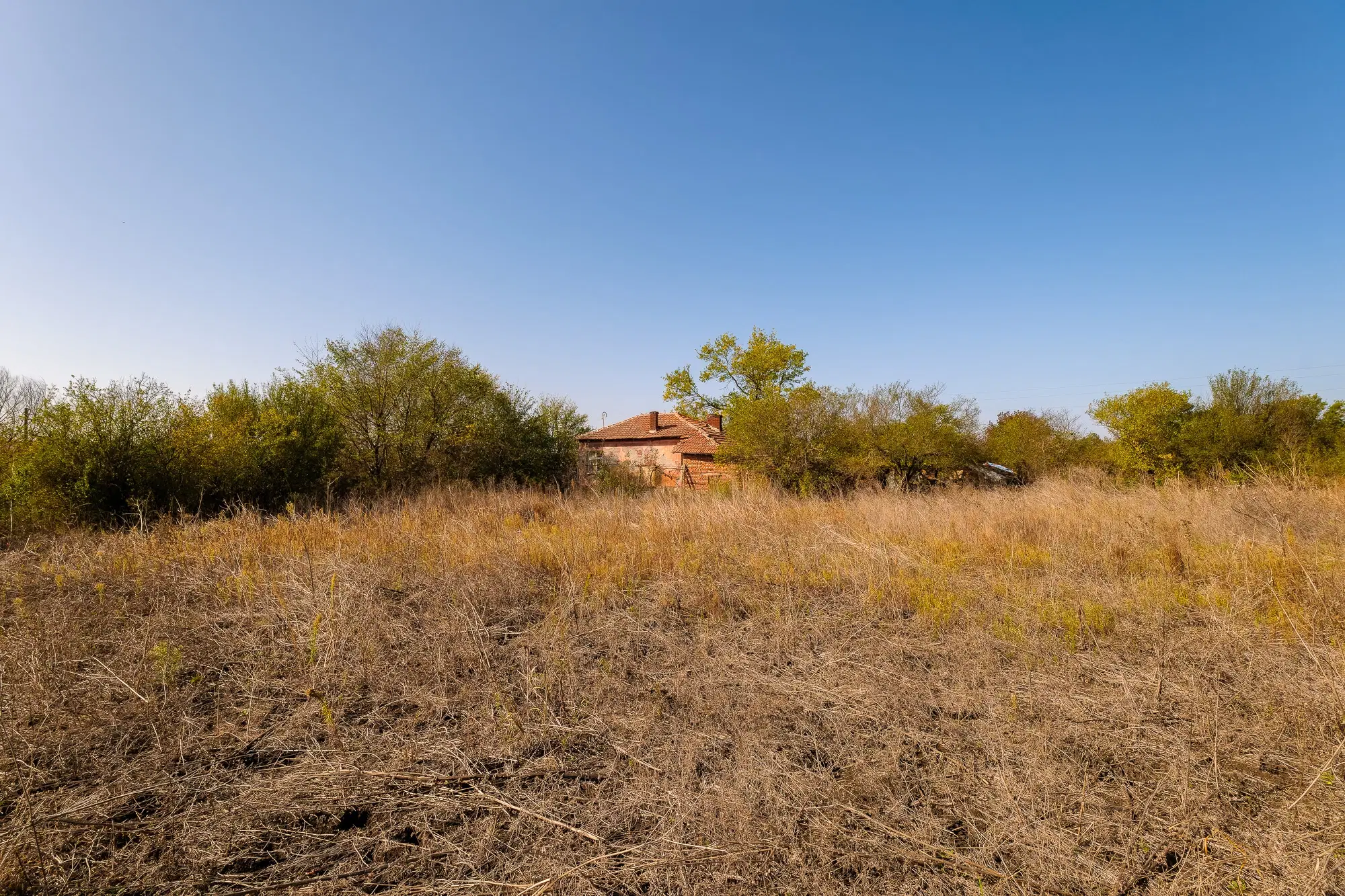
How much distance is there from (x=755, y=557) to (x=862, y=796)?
3.59 m

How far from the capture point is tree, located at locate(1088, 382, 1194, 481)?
16.8m

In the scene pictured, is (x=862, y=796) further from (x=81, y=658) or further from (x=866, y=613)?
(x=81, y=658)

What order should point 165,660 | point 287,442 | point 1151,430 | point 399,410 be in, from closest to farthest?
point 165,660 → point 287,442 → point 399,410 → point 1151,430

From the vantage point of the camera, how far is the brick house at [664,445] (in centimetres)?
2544

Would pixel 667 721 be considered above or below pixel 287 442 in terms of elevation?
below

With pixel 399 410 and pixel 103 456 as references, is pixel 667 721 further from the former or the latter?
pixel 399 410

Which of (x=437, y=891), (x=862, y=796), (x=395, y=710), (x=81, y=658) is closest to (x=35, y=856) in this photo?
(x=395, y=710)

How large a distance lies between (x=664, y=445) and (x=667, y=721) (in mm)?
26692

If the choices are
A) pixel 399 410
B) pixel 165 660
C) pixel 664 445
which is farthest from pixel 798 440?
pixel 664 445

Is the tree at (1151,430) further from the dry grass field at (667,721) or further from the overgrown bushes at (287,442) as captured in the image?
the overgrown bushes at (287,442)

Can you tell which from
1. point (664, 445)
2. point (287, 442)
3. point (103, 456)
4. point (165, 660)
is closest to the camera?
point (165, 660)

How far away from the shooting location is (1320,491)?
28.1 feet

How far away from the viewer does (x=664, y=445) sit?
29.6 metres

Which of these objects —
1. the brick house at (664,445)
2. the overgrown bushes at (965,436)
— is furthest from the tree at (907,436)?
the brick house at (664,445)
